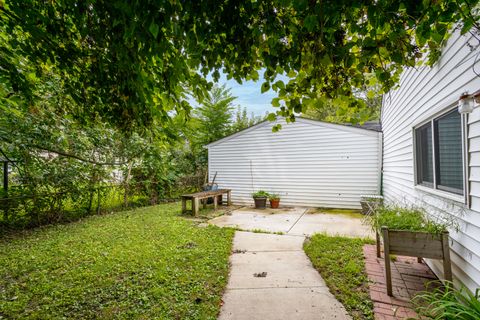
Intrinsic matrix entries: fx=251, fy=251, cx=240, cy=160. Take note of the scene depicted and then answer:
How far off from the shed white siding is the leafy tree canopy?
522 millimetres

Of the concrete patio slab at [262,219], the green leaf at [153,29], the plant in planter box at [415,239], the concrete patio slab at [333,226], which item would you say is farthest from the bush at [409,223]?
the green leaf at [153,29]

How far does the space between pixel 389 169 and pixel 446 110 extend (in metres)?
4.00

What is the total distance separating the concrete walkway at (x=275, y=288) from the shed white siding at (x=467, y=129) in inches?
51.8

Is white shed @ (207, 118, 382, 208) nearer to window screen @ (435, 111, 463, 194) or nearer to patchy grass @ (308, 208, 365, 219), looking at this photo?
patchy grass @ (308, 208, 365, 219)

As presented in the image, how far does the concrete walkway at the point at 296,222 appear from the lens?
5380mm

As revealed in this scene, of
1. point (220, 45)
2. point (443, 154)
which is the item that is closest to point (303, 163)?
point (443, 154)

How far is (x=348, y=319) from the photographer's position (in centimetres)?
232

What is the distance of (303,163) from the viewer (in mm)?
8656

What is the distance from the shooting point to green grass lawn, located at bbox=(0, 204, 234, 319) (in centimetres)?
257

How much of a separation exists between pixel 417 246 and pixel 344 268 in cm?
99

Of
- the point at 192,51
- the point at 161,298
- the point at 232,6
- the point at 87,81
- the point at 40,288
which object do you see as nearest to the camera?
the point at 232,6

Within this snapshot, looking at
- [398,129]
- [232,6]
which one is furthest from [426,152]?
[232,6]

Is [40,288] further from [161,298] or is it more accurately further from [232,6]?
[232,6]

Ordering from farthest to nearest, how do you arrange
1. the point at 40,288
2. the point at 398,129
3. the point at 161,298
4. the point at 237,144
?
the point at 237,144 < the point at 398,129 < the point at 40,288 < the point at 161,298
